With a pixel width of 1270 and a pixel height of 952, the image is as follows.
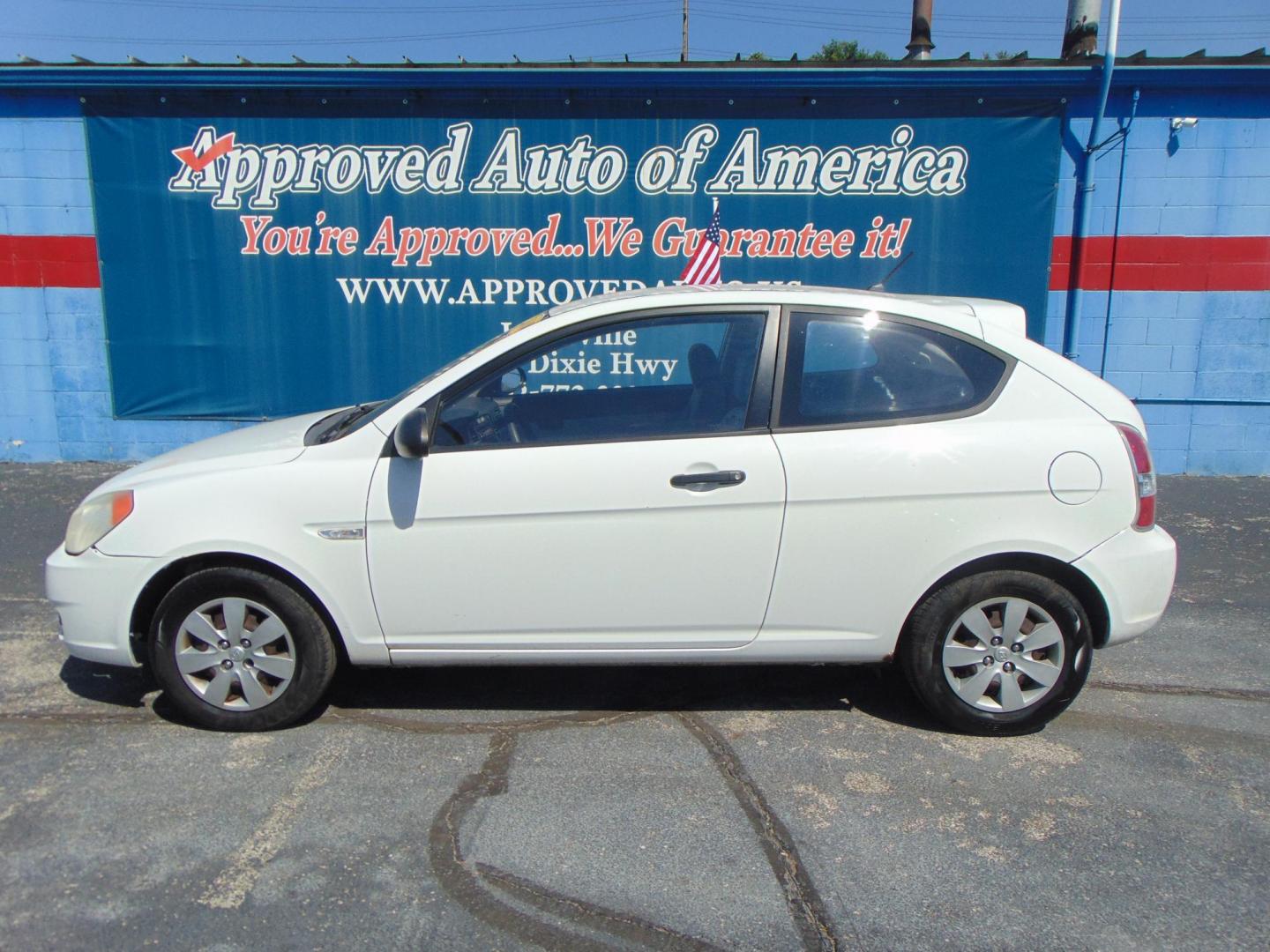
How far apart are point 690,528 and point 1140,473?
1.71 meters

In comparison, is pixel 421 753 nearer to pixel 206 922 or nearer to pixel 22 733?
pixel 206 922

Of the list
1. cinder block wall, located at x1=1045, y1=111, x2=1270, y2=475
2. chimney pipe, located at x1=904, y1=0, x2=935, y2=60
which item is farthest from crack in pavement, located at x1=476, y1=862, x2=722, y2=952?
chimney pipe, located at x1=904, y1=0, x2=935, y2=60

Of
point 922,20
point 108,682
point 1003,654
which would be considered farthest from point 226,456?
point 922,20

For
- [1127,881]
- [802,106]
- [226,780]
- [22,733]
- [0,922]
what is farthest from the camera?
[802,106]

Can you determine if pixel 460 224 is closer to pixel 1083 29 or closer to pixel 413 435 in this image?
pixel 413 435

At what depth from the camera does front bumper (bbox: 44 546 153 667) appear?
12.4ft

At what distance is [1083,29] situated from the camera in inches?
355

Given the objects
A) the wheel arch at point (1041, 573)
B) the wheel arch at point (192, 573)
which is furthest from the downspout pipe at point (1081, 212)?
the wheel arch at point (192, 573)

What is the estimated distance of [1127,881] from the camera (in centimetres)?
301

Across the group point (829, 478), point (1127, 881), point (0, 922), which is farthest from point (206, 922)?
point (1127, 881)

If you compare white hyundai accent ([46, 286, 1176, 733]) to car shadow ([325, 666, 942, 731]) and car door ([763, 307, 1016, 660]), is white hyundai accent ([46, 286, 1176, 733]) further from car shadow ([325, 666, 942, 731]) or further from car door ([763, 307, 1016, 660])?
car shadow ([325, 666, 942, 731])

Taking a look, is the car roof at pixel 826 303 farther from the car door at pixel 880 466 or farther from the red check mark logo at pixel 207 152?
the red check mark logo at pixel 207 152

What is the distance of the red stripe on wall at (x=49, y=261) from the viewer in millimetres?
8703

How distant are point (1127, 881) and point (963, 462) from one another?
1.47m
